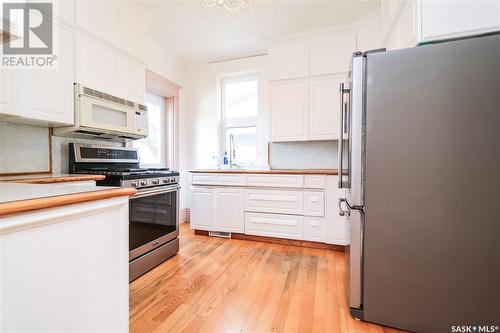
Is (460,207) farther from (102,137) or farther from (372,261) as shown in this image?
(102,137)

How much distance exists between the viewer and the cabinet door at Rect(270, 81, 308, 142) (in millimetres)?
3090

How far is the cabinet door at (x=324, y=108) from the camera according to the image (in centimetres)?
294

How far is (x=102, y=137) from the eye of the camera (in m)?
2.54

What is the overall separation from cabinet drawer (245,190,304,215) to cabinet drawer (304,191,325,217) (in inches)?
1.9

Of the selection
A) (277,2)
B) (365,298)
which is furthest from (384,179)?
(277,2)

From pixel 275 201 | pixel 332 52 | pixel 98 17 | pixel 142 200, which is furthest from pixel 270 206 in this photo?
pixel 98 17

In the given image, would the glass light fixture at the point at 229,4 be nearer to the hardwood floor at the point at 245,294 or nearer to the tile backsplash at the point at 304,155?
the tile backsplash at the point at 304,155

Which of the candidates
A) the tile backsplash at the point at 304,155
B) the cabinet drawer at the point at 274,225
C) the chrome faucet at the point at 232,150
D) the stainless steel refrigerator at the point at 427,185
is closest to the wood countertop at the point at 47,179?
the cabinet drawer at the point at 274,225

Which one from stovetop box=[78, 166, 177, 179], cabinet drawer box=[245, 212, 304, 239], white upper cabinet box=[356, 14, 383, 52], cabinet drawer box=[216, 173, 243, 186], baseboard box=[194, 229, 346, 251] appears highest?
white upper cabinet box=[356, 14, 383, 52]

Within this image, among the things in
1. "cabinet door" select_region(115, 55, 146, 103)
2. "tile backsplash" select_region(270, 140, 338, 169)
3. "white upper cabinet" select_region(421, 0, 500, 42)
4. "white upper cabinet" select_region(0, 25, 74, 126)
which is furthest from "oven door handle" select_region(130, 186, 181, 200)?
"white upper cabinet" select_region(421, 0, 500, 42)

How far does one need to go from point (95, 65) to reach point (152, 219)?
4.99 ft

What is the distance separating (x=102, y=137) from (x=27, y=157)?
702 mm

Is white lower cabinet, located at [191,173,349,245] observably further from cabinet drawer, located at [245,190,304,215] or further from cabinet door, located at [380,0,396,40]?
cabinet door, located at [380,0,396,40]

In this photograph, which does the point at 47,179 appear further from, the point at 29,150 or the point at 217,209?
the point at 217,209
